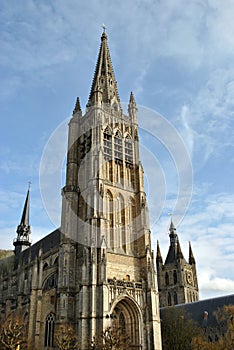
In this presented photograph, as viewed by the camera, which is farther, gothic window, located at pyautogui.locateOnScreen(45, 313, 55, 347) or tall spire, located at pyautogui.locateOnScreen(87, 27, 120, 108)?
tall spire, located at pyautogui.locateOnScreen(87, 27, 120, 108)

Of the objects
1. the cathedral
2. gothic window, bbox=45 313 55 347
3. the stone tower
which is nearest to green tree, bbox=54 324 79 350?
the cathedral

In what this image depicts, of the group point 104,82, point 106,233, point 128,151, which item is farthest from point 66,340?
point 104,82

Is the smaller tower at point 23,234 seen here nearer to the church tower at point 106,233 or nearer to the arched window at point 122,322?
the church tower at point 106,233

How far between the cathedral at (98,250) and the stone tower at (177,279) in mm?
26596

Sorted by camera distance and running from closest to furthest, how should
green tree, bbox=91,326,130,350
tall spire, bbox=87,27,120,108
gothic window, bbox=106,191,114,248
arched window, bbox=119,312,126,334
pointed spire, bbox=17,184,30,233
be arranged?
green tree, bbox=91,326,130,350
arched window, bbox=119,312,126,334
gothic window, bbox=106,191,114,248
tall spire, bbox=87,27,120,108
pointed spire, bbox=17,184,30,233

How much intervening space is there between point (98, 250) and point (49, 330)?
11597 mm

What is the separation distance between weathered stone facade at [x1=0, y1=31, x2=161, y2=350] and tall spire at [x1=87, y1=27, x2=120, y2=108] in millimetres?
263

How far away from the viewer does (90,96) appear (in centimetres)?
5419

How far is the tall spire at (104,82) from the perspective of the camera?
50.9 metres

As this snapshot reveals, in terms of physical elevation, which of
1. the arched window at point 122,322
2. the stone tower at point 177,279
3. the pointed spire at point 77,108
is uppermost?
the pointed spire at point 77,108

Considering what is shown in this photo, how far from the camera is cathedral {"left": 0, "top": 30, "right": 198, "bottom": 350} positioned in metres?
36.0

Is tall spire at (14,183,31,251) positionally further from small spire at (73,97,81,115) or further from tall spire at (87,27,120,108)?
tall spire at (87,27,120,108)

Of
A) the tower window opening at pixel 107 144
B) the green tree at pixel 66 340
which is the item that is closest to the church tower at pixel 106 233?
the tower window opening at pixel 107 144

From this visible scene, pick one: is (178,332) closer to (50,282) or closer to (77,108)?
(50,282)
